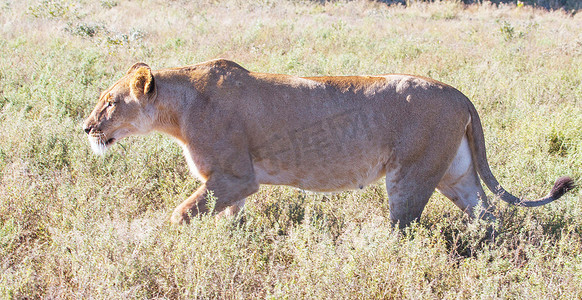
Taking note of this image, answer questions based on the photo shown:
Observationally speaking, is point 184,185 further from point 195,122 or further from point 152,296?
point 152,296

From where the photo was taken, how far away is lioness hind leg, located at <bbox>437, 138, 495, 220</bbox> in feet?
15.1

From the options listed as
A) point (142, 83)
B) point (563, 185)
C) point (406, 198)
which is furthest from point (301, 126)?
point (563, 185)

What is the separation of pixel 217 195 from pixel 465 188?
2306mm

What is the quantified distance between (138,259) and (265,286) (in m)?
0.89

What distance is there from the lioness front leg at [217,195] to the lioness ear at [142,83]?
0.89 meters

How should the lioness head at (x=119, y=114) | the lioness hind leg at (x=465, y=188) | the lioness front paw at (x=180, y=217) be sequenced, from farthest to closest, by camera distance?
the lioness hind leg at (x=465, y=188)
the lioness head at (x=119, y=114)
the lioness front paw at (x=180, y=217)

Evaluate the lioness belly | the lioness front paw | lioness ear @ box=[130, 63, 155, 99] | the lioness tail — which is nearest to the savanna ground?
the lioness front paw

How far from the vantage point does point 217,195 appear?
4.01 metres

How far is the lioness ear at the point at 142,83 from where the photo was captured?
4102mm

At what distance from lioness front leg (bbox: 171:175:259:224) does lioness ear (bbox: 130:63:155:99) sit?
2.92 feet

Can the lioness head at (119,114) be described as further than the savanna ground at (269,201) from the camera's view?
Yes

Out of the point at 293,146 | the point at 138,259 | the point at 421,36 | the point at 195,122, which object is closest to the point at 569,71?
the point at 421,36

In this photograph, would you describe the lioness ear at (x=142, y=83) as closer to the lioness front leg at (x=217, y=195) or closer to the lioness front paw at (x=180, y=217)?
the lioness front leg at (x=217, y=195)

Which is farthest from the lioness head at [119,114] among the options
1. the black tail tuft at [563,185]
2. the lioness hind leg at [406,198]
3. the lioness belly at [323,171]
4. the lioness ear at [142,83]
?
the black tail tuft at [563,185]
